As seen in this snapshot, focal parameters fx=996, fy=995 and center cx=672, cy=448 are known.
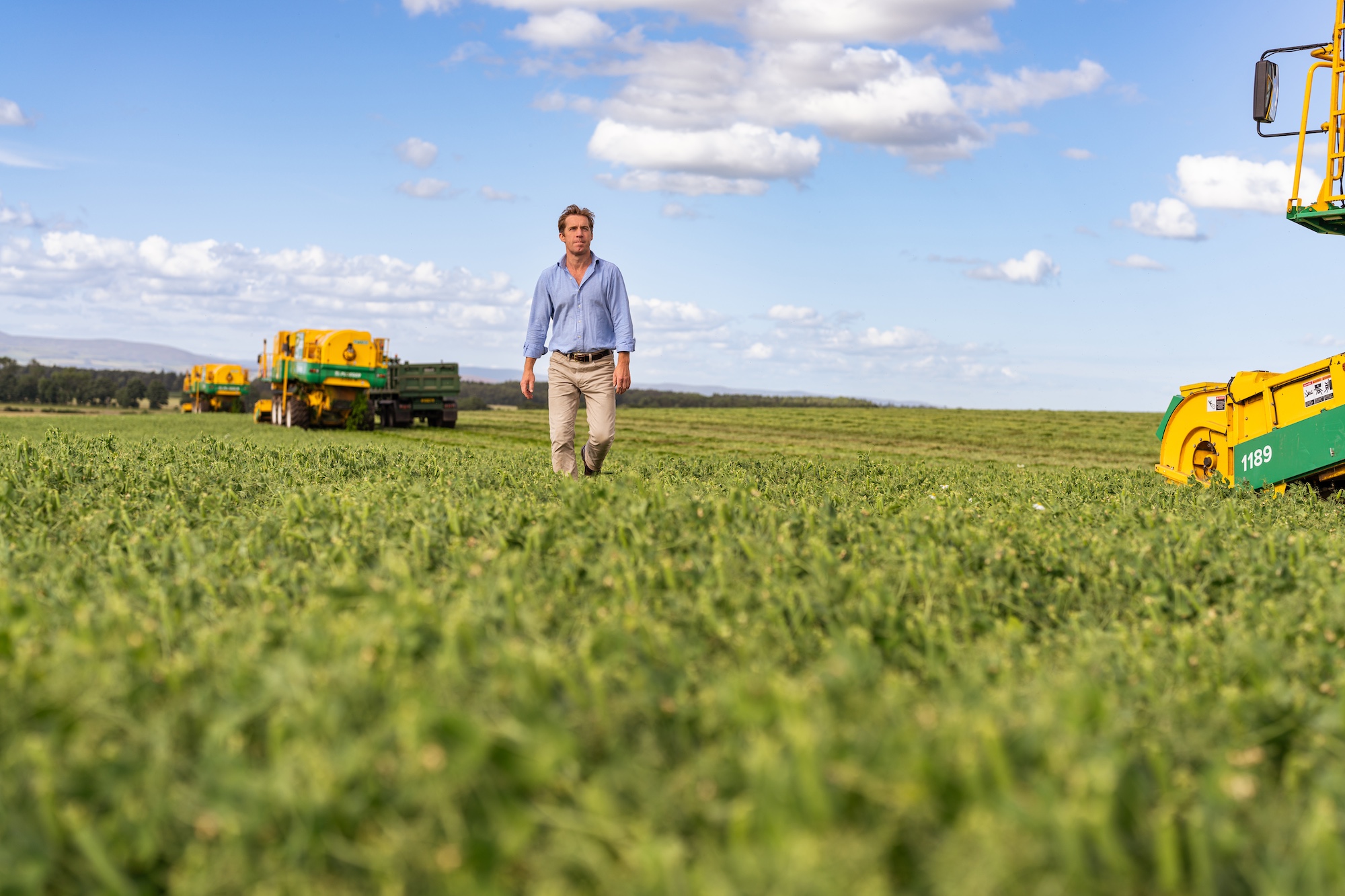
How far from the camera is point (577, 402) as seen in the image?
9852mm

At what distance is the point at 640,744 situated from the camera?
105 inches

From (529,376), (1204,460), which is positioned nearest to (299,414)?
(529,376)

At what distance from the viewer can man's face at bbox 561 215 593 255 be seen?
936 cm

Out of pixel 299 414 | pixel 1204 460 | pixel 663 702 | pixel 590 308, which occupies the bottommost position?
pixel 663 702

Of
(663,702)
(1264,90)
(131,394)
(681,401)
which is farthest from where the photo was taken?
(131,394)

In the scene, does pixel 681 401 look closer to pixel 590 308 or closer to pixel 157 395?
pixel 157 395

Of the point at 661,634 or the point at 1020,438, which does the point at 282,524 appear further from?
the point at 1020,438

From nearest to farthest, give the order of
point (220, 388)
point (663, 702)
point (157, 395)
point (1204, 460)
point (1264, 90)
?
point (663, 702) < point (1264, 90) < point (1204, 460) < point (220, 388) < point (157, 395)

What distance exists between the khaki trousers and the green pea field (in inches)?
107

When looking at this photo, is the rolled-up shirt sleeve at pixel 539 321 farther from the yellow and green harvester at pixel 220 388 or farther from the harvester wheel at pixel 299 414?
the yellow and green harvester at pixel 220 388

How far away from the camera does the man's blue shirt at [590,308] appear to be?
934 centimetres

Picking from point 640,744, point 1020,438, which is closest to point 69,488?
point 640,744

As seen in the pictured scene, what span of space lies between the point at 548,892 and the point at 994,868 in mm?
931

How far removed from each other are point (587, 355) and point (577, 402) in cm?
62
